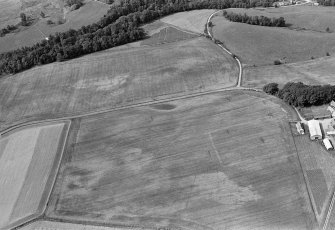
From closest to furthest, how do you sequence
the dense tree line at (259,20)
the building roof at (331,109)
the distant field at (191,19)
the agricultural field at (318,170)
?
the agricultural field at (318,170) < the building roof at (331,109) < the dense tree line at (259,20) < the distant field at (191,19)

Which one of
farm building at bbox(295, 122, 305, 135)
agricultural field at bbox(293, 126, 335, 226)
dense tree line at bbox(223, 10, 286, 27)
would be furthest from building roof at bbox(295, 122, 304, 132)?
dense tree line at bbox(223, 10, 286, 27)

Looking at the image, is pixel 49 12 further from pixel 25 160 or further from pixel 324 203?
pixel 324 203

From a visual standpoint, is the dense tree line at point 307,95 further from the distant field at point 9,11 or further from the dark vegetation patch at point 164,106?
the distant field at point 9,11

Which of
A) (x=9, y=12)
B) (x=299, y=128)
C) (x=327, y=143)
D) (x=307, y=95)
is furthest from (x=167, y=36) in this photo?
(x=9, y=12)

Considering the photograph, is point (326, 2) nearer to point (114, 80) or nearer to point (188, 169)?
point (114, 80)

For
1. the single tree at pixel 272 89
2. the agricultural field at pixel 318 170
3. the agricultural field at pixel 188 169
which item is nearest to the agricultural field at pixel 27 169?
the agricultural field at pixel 188 169

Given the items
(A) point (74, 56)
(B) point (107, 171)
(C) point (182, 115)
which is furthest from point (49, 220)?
(A) point (74, 56)
